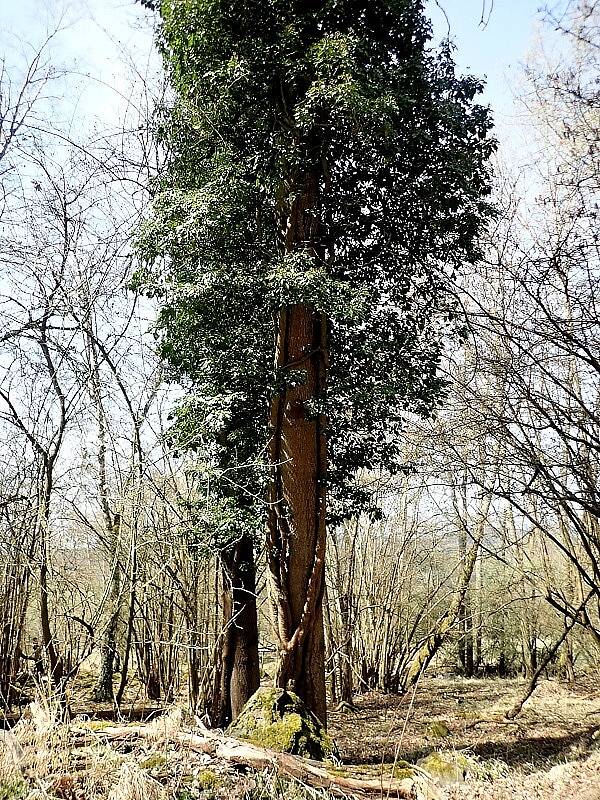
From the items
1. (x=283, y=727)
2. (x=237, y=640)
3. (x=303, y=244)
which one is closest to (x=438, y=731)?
(x=237, y=640)

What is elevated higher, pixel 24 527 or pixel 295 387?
pixel 295 387

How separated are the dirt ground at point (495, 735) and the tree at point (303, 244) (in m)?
1.46

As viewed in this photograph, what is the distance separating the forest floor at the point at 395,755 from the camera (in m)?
3.74

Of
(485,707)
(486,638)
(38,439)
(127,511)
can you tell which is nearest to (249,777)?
(127,511)

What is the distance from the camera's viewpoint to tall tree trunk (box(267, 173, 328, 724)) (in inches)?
214

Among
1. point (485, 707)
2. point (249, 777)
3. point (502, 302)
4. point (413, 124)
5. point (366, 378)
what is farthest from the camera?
point (485, 707)

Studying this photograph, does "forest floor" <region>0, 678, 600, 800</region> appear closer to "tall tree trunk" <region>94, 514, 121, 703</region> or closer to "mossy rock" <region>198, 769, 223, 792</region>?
"mossy rock" <region>198, 769, 223, 792</region>

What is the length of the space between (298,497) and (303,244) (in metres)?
2.23

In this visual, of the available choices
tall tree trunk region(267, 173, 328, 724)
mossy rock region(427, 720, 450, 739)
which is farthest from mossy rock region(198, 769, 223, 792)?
mossy rock region(427, 720, 450, 739)

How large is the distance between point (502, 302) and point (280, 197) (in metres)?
2.73

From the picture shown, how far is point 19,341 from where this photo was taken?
7.21 metres

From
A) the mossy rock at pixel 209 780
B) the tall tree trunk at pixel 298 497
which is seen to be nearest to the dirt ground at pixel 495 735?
the tall tree trunk at pixel 298 497

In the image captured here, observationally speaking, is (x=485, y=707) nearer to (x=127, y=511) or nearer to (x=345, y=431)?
(x=345, y=431)

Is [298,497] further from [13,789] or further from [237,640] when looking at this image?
[13,789]
